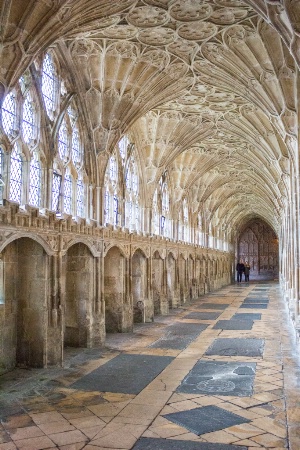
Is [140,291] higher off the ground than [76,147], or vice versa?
[76,147]

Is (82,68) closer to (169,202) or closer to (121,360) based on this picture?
(121,360)

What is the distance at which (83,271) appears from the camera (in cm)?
1271

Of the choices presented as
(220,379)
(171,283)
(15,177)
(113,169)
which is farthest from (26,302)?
(171,283)

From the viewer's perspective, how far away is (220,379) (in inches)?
348

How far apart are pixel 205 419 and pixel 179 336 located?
23.7 ft

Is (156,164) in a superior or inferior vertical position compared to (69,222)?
superior

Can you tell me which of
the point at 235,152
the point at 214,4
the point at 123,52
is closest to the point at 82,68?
the point at 123,52

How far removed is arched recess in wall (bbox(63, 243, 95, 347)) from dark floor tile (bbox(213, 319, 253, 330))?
4.88 metres

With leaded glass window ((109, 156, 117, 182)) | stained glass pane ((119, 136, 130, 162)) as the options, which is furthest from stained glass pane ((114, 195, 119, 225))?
stained glass pane ((119, 136, 130, 162))

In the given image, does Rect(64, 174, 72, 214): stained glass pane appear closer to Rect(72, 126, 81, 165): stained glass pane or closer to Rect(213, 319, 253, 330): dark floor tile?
Rect(72, 126, 81, 165): stained glass pane

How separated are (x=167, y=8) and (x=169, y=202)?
46.8 ft

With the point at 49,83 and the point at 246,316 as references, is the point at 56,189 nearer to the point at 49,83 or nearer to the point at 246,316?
the point at 49,83

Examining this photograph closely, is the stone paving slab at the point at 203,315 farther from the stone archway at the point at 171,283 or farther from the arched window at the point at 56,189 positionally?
the arched window at the point at 56,189

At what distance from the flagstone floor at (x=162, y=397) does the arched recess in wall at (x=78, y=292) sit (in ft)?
2.31
